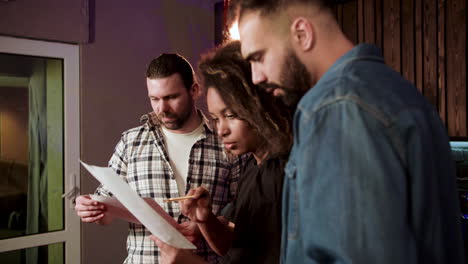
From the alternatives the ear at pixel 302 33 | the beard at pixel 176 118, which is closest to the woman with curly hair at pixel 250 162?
the ear at pixel 302 33

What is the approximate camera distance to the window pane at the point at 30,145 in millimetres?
3035

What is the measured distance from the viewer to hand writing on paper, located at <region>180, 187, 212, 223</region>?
134cm

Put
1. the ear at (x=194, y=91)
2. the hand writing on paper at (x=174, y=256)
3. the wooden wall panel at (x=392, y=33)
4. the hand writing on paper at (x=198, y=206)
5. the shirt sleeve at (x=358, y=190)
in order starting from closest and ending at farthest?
the shirt sleeve at (x=358, y=190), the hand writing on paper at (x=174, y=256), the hand writing on paper at (x=198, y=206), the ear at (x=194, y=91), the wooden wall panel at (x=392, y=33)

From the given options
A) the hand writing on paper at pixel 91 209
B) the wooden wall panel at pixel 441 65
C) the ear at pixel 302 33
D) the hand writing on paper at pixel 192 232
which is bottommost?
the hand writing on paper at pixel 192 232

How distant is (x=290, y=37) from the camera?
2.77ft

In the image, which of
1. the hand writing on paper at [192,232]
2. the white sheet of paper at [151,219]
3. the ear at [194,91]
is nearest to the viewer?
the white sheet of paper at [151,219]

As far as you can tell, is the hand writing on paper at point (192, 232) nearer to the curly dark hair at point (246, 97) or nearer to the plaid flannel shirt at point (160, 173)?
the plaid flannel shirt at point (160, 173)

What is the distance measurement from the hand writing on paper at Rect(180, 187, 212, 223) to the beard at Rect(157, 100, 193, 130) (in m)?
0.71

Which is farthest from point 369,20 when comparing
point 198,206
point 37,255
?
point 37,255

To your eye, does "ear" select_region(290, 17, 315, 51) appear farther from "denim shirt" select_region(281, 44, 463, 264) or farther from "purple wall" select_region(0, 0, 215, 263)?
"purple wall" select_region(0, 0, 215, 263)

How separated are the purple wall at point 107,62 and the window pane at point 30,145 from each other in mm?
191

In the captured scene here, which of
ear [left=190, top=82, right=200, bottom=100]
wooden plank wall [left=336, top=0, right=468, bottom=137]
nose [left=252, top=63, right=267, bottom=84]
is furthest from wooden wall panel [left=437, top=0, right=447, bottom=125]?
nose [left=252, top=63, right=267, bottom=84]

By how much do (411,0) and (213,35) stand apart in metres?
1.89

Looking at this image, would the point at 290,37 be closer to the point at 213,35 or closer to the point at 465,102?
the point at 465,102
